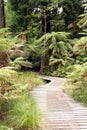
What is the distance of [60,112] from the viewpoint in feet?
21.4

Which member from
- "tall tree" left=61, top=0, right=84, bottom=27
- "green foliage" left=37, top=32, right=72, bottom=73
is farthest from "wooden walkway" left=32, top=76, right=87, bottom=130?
"tall tree" left=61, top=0, right=84, bottom=27

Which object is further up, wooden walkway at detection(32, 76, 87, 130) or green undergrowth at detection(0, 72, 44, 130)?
green undergrowth at detection(0, 72, 44, 130)

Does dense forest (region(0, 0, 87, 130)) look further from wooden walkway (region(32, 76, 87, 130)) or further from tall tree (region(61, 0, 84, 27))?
wooden walkway (region(32, 76, 87, 130))

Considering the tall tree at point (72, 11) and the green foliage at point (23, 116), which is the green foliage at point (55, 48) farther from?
the green foliage at point (23, 116)

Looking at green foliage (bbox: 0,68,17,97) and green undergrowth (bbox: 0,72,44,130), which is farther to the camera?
green foliage (bbox: 0,68,17,97)

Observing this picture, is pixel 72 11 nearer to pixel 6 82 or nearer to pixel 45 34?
pixel 45 34

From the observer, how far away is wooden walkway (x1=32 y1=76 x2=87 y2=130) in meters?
5.59

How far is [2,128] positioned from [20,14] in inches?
494

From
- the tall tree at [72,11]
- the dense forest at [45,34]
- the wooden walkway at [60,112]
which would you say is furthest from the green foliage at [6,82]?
the tall tree at [72,11]

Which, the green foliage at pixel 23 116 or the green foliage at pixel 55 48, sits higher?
the green foliage at pixel 23 116

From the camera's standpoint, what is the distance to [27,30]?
55.6ft

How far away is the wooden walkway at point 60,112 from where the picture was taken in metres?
5.59

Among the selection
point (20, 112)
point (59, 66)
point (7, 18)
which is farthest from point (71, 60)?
point (20, 112)

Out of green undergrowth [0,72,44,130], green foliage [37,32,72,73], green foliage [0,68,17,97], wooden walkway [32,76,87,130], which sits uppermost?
green foliage [0,68,17,97]
